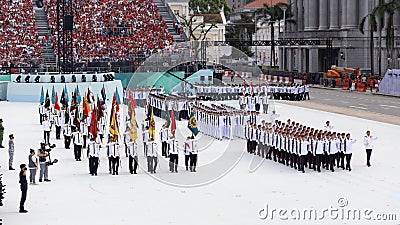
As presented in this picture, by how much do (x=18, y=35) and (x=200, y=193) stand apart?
46.5 meters

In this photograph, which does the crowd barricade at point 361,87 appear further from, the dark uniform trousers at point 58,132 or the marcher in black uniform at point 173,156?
the marcher in black uniform at point 173,156

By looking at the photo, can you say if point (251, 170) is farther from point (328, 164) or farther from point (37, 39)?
point (37, 39)

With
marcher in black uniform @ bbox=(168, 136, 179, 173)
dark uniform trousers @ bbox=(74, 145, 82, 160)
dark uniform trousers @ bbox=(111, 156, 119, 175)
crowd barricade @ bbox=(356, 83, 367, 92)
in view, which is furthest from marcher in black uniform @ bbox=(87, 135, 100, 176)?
crowd barricade @ bbox=(356, 83, 367, 92)

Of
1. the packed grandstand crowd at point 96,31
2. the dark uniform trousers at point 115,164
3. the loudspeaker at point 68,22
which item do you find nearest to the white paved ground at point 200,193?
the dark uniform trousers at point 115,164

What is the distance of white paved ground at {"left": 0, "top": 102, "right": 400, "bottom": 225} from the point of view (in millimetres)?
20938

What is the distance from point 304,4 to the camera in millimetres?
101438

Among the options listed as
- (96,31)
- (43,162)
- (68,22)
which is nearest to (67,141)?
(43,162)

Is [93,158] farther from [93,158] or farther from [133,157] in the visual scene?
[133,157]

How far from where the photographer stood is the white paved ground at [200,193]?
20.9 meters

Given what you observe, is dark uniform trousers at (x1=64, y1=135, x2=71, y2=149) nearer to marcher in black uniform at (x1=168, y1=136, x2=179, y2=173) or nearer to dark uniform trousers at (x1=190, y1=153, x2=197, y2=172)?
marcher in black uniform at (x1=168, y1=136, x2=179, y2=173)

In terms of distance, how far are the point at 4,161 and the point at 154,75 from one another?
1103 inches

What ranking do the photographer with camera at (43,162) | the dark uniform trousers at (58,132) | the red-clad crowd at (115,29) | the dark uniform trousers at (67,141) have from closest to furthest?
1. the photographer with camera at (43,162)
2. the dark uniform trousers at (67,141)
3. the dark uniform trousers at (58,132)
4. the red-clad crowd at (115,29)

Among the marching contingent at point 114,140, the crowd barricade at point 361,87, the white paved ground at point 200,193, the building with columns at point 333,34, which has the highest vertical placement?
the building with columns at point 333,34

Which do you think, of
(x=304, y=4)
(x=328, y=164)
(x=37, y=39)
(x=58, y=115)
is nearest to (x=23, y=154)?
(x=58, y=115)
